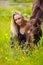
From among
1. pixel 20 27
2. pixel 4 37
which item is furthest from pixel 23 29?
pixel 4 37

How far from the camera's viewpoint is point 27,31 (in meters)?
6.12

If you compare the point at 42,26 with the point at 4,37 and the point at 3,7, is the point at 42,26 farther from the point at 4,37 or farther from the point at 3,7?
the point at 3,7

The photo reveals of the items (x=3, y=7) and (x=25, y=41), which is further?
(x=3, y=7)

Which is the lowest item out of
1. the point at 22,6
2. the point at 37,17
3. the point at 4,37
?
the point at 22,6

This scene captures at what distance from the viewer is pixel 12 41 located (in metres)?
6.17

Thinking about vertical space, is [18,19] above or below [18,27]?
above

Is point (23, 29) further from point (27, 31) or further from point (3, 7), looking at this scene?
point (3, 7)

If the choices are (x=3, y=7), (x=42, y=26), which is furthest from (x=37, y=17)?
(x=3, y=7)

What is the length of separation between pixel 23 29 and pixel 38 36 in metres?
0.27

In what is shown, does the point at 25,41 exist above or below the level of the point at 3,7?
above

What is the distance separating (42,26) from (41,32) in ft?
0.43

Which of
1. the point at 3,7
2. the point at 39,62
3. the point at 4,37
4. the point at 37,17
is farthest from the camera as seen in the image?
the point at 3,7

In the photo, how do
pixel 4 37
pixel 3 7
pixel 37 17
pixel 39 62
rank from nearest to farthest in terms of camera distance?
pixel 39 62 → pixel 37 17 → pixel 4 37 → pixel 3 7

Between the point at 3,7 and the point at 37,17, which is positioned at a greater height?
the point at 37,17
